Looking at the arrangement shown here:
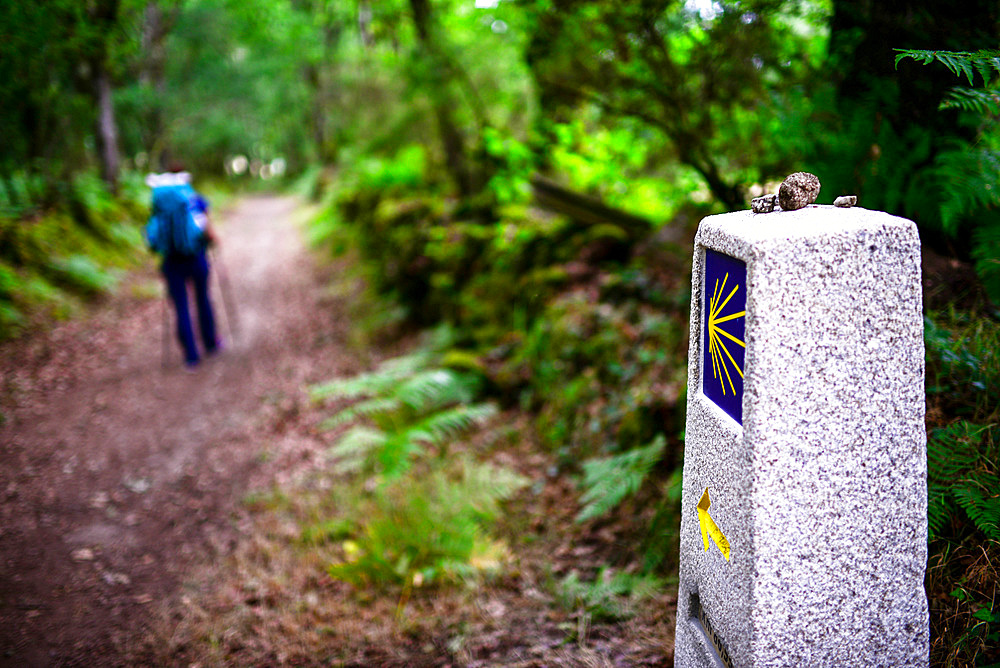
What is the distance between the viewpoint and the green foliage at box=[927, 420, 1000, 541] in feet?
7.12

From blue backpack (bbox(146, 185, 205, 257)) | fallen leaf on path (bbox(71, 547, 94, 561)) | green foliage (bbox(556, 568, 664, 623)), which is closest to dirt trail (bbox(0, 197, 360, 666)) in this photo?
fallen leaf on path (bbox(71, 547, 94, 561))

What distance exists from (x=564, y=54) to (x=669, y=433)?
129 inches

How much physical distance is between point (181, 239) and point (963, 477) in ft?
23.9

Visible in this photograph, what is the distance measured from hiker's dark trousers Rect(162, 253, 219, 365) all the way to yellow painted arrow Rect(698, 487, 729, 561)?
6.73 m

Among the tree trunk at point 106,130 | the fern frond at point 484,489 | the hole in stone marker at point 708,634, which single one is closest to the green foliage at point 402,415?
the fern frond at point 484,489

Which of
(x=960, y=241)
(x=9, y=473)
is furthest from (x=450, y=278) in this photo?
(x=960, y=241)

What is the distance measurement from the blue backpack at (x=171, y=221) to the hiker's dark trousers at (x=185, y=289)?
24 centimetres

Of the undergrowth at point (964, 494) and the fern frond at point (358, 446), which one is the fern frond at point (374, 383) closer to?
the fern frond at point (358, 446)

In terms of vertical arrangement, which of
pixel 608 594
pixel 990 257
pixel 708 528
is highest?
pixel 990 257

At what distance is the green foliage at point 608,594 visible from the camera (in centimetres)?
316

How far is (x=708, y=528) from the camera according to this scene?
210 centimetres

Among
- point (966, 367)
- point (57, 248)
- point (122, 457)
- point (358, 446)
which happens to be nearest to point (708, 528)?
point (966, 367)

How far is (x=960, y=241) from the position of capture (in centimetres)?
331

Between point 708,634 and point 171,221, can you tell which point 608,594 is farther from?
point 171,221
